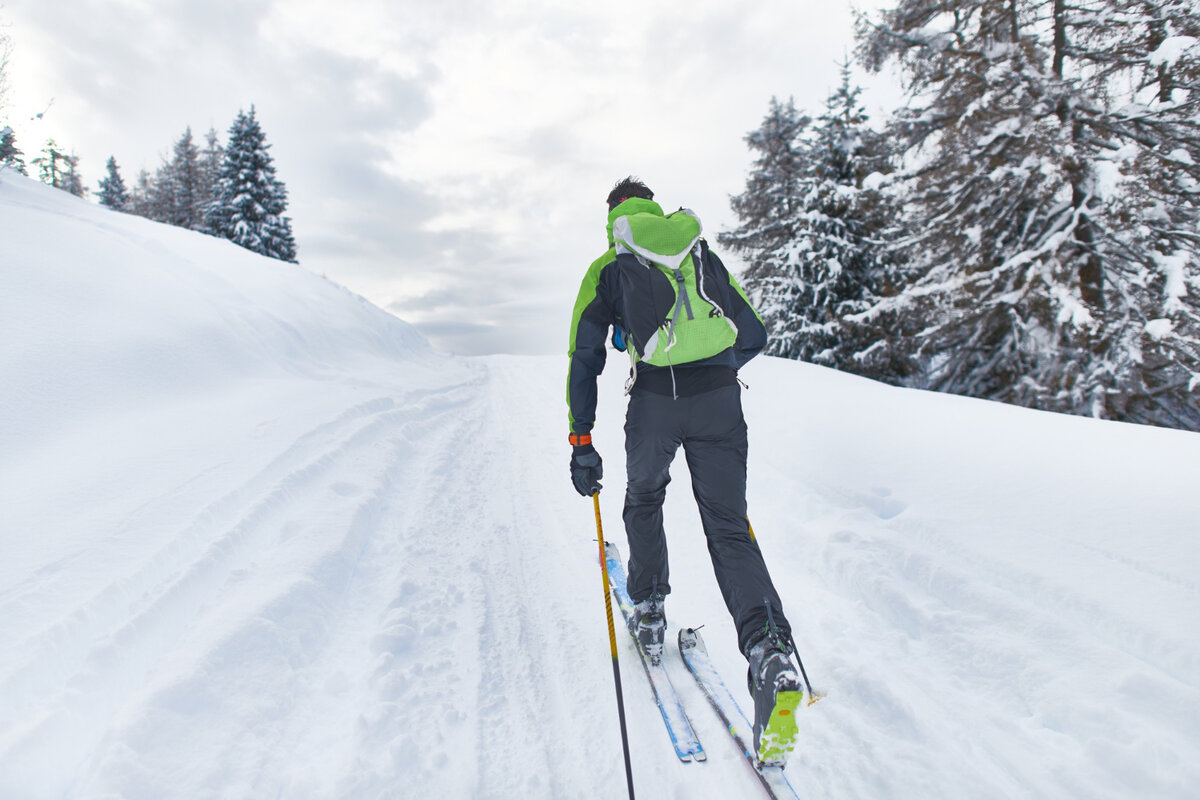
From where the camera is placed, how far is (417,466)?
5988mm

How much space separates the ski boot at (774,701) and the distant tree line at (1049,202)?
374 inches

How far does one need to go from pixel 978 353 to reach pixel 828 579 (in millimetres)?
10647

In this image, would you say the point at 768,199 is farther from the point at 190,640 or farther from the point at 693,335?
the point at 190,640

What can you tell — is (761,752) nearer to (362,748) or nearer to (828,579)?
(362,748)

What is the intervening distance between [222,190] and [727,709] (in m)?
35.8

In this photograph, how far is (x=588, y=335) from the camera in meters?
2.73

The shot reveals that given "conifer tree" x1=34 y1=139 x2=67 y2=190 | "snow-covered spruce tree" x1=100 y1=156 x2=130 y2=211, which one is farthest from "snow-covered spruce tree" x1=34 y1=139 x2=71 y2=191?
"snow-covered spruce tree" x1=100 y1=156 x2=130 y2=211

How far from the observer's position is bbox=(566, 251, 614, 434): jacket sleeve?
105 inches

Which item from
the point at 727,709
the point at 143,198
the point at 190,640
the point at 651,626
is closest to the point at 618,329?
the point at 651,626

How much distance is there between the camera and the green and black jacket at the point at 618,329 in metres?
2.56

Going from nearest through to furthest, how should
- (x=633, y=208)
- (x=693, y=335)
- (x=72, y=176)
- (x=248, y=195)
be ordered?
(x=693, y=335) → (x=633, y=208) → (x=248, y=195) → (x=72, y=176)

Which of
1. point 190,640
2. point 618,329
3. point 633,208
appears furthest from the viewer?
point 618,329

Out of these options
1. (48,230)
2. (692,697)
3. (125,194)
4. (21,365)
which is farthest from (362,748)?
(125,194)

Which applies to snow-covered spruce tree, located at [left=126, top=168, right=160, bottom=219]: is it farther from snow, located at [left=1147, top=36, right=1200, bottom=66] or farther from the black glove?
snow, located at [left=1147, top=36, right=1200, bottom=66]
